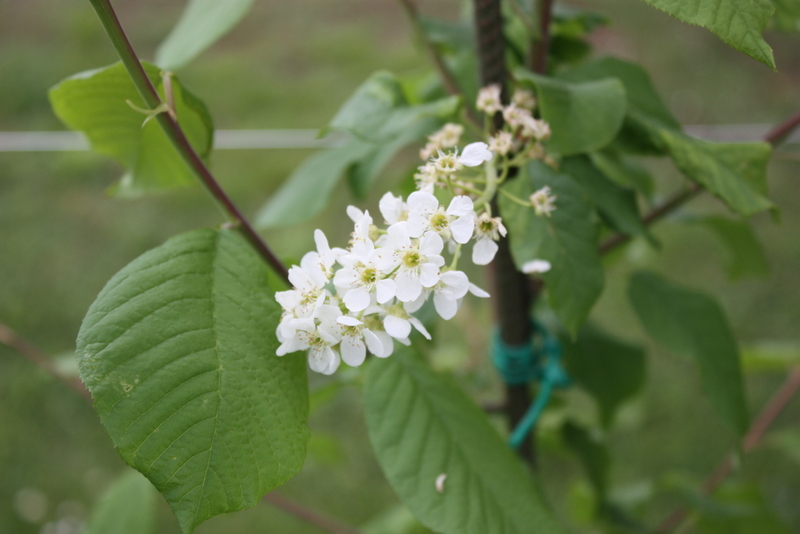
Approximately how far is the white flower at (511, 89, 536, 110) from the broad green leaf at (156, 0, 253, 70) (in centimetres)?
35

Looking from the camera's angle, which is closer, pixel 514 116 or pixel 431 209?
pixel 431 209

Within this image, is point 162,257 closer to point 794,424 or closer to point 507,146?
point 507,146

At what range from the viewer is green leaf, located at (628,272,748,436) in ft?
2.81

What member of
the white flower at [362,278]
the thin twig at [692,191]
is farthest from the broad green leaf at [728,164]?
the white flower at [362,278]

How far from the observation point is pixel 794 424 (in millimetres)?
1821

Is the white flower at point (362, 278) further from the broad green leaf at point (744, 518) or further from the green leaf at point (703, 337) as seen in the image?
the broad green leaf at point (744, 518)

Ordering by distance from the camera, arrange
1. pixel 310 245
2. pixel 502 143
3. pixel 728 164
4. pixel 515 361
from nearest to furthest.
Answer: pixel 502 143 < pixel 728 164 < pixel 515 361 < pixel 310 245

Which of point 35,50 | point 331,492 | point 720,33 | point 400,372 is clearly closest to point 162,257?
point 400,372

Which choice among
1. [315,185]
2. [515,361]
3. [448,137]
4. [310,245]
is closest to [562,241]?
[448,137]

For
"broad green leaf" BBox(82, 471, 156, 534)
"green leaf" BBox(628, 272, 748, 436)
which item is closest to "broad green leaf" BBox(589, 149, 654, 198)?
"green leaf" BBox(628, 272, 748, 436)

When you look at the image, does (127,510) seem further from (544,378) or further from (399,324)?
(399,324)

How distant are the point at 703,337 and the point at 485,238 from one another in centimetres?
49

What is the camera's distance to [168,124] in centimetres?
55

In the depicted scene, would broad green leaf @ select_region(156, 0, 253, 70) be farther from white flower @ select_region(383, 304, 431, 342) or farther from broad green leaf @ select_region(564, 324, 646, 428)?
broad green leaf @ select_region(564, 324, 646, 428)
